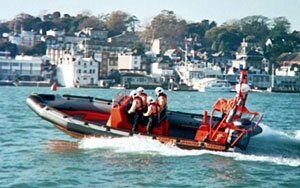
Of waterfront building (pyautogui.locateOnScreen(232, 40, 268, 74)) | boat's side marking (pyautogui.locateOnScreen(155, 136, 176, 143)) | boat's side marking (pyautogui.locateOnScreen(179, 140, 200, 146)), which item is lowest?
boat's side marking (pyautogui.locateOnScreen(179, 140, 200, 146))

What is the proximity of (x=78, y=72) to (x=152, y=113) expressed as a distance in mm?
67615

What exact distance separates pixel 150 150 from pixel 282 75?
267ft

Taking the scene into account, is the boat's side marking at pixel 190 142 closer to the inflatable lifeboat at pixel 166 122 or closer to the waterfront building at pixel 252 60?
the inflatable lifeboat at pixel 166 122

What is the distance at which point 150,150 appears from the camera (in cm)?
1490

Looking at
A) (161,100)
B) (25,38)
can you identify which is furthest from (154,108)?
(25,38)

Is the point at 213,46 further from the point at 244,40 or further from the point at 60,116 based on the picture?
the point at 60,116

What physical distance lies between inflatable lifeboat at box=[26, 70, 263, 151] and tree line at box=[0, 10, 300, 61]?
91236 millimetres

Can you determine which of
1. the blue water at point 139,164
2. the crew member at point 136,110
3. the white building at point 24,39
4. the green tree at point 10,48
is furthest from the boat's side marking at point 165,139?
the white building at point 24,39

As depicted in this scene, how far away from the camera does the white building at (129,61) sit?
89.7m

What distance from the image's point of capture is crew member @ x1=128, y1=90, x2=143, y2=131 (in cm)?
1559

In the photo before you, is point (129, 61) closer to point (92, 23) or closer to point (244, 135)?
point (92, 23)

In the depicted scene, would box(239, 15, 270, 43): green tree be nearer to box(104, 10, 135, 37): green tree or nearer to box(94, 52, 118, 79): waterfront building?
box(104, 10, 135, 37): green tree

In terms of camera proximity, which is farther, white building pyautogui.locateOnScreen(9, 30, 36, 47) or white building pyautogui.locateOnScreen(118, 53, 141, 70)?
white building pyautogui.locateOnScreen(9, 30, 36, 47)

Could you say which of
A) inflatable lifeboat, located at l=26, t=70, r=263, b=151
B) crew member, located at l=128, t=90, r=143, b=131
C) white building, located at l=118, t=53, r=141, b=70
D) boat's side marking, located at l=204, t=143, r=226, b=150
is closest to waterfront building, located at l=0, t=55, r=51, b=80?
white building, located at l=118, t=53, r=141, b=70
